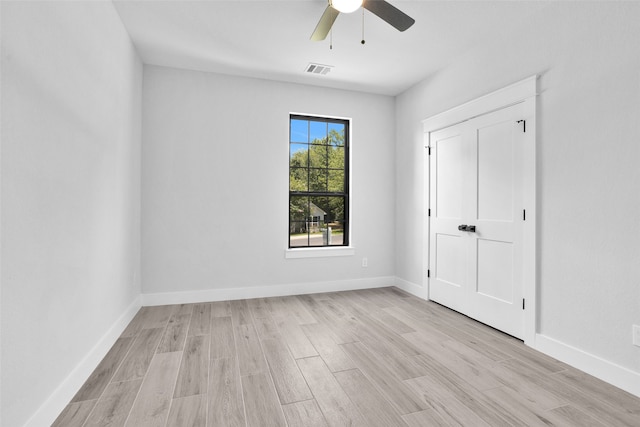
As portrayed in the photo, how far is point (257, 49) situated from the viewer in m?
3.27

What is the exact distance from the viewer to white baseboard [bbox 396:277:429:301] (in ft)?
13.1

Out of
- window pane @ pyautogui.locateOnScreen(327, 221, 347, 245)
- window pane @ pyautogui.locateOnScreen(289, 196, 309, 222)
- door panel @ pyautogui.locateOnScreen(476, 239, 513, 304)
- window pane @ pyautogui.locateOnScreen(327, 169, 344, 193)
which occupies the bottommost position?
door panel @ pyautogui.locateOnScreen(476, 239, 513, 304)

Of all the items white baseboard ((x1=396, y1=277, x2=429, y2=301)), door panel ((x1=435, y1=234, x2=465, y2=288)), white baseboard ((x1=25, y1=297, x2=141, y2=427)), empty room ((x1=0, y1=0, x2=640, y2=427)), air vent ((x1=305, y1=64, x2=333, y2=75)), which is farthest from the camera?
white baseboard ((x1=396, y1=277, x2=429, y2=301))

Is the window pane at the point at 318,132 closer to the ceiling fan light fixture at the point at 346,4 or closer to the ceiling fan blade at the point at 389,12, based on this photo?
the ceiling fan blade at the point at 389,12

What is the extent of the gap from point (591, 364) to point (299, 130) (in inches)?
143

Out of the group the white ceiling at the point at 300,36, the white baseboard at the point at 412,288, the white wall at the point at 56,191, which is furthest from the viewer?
the white baseboard at the point at 412,288

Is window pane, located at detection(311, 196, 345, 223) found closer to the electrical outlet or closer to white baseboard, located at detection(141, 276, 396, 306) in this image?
white baseboard, located at detection(141, 276, 396, 306)

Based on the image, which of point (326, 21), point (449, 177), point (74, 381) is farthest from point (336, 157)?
point (74, 381)

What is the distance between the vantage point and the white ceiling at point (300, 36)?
258cm

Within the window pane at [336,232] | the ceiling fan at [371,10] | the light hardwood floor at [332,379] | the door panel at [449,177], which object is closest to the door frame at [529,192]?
the light hardwood floor at [332,379]

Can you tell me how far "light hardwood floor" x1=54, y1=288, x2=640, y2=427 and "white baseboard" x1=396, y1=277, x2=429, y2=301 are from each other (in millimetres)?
728

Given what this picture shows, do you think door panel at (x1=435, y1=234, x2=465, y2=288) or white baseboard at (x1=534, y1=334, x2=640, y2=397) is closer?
white baseboard at (x1=534, y1=334, x2=640, y2=397)

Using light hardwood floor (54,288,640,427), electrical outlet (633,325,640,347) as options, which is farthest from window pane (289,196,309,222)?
electrical outlet (633,325,640,347)

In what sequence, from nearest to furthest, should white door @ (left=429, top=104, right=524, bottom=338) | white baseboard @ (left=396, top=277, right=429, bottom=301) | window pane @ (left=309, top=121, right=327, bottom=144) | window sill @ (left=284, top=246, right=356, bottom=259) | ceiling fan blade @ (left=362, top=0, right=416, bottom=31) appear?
1. ceiling fan blade @ (left=362, top=0, right=416, bottom=31)
2. white door @ (left=429, top=104, right=524, bottom=338)
3. white baseboard @ (left=396, top=277, right=429, bottom=301)
4. window sill @ (left=284, top=246, right=356, bottom=259)
5. window pane @ (left=309, top=121, right=327, bottom=144)
